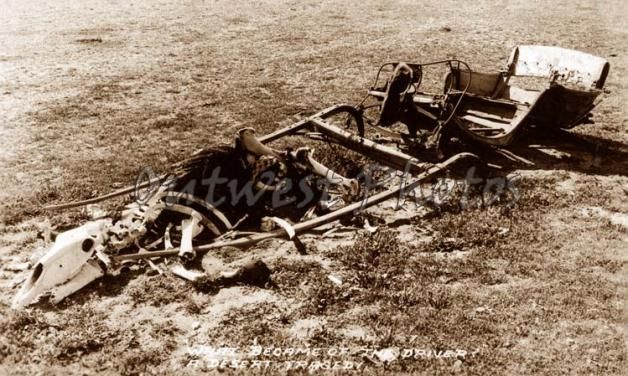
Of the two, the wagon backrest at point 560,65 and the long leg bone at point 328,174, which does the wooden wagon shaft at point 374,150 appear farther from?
the wagon backrest at point 560,65

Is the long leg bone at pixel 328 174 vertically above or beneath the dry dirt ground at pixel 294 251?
above

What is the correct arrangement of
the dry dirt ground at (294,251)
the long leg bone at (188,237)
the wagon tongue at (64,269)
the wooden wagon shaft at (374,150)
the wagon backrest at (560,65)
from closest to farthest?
the dry dirt ground at (294,251) < the wagon tongue at (64,269) < the long leg bone at (188,237) < the wooden wagon shaft at (374,150) < the wagon backrest at (560,65)

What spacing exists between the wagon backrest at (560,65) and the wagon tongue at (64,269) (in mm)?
7580

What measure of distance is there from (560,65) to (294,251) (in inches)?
235

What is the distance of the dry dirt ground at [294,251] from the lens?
16.1 feet

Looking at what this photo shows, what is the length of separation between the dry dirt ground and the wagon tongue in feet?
0.49

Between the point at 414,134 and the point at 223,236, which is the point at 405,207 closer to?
the point at 414,134

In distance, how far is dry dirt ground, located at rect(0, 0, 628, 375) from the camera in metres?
4.92

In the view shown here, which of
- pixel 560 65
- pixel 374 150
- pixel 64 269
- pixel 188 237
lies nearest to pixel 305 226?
pixel 188 237

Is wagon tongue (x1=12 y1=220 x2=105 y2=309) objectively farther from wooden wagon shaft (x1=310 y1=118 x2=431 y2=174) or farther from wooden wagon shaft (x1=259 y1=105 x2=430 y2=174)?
wooden wagon shaft (x1=310 y1=118 x2=431 y2=174)

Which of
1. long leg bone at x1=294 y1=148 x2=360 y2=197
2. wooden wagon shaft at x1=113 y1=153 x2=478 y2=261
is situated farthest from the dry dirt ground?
long leg bone at x1=294 y1=148 x2=360 y2=197

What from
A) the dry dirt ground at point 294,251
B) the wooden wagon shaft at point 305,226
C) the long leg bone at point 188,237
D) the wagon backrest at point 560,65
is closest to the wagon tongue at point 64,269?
the dry dirt ground at point 294,251

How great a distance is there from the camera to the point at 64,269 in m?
5.34

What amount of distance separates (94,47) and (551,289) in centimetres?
1295
